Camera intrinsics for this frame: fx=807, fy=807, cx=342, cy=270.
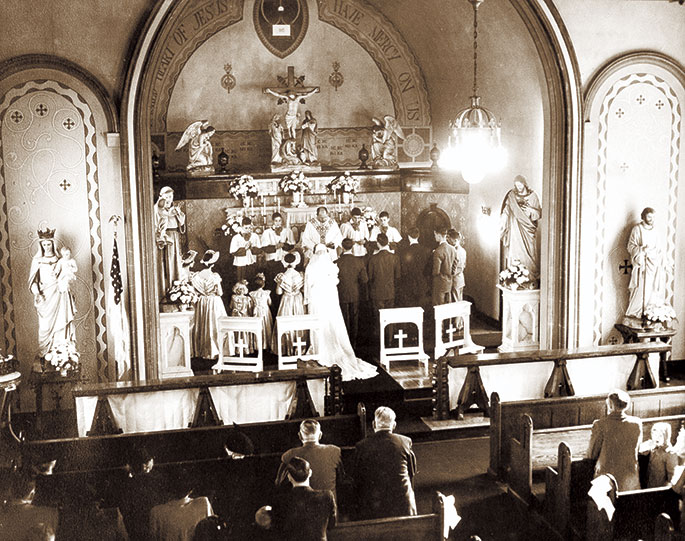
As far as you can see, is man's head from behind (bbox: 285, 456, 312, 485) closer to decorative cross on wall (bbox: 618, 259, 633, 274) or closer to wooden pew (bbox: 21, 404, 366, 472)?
wooden pew (bbox: 21, 404, 366, 472)

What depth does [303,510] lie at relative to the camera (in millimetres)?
5691

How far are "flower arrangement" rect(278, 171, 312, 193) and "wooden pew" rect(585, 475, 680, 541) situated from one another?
35.9 feet

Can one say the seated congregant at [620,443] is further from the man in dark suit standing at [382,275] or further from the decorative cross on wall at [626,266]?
the man in dark suit standing at [382,275]

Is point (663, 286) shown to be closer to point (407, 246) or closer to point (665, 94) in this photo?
point (665, 94)

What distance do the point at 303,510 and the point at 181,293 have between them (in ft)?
23.1

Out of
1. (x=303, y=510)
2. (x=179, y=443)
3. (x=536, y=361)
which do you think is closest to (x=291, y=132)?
(x=536, y=361)

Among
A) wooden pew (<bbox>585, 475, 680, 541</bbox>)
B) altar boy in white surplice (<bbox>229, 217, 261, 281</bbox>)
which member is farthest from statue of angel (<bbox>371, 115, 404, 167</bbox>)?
wooden pew (<bbox>585, 475, 680, 541</bbox>)

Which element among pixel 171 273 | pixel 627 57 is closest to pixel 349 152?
pixel 171 273

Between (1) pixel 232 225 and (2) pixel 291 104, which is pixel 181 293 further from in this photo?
(2) pixel 291 104

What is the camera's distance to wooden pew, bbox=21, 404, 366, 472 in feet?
24.7

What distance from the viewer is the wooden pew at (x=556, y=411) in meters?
8.91

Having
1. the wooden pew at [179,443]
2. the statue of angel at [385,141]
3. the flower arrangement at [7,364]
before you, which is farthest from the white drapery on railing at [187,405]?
the statue of angel at [385,141]

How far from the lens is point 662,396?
920 cm

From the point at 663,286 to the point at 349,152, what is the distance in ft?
26.1
